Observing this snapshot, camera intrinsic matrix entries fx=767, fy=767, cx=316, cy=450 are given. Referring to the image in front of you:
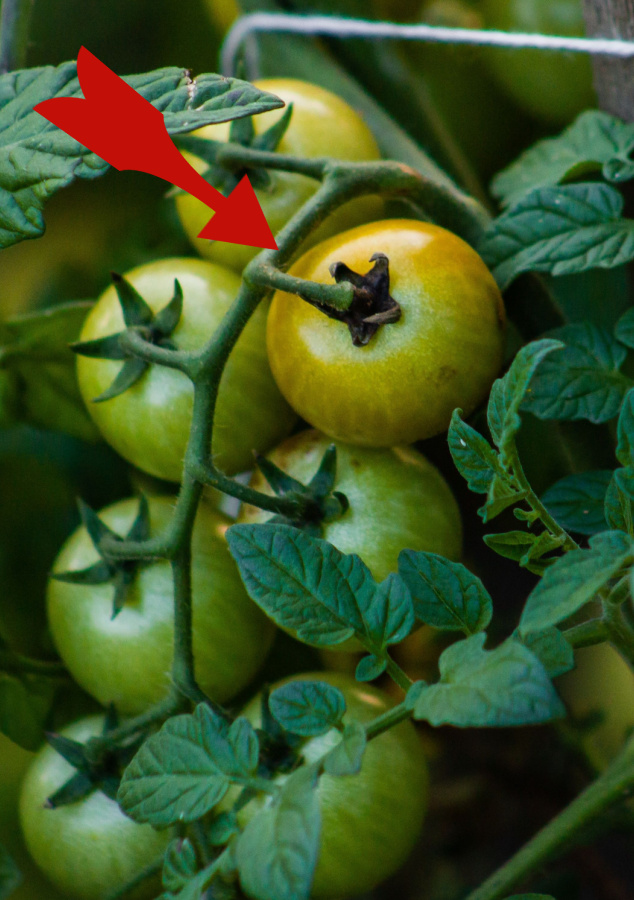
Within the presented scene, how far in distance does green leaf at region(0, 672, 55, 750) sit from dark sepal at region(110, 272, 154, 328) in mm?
218

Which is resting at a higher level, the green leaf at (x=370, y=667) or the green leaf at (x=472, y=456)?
the green leaf at (x=472, y=456)

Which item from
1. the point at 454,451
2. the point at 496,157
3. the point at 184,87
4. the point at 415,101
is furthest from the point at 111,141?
the point at 496,157

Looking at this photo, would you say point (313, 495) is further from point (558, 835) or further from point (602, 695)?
point (602, 695)

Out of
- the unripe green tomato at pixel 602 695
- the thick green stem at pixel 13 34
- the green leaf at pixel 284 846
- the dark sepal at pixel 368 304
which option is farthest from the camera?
the unripe green tomato at pixel 602 695

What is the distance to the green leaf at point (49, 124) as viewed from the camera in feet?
0.94

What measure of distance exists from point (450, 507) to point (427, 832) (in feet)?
1.14

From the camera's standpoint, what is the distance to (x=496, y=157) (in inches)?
28.3

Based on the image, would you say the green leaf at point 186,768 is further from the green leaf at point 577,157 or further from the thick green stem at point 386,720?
the green leaf at point 577,157

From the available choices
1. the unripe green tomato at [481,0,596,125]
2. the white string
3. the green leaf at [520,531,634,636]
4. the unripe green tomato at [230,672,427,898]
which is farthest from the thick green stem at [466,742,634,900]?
the unripe green tomato at [481,0,596,125]

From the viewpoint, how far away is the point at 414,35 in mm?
482

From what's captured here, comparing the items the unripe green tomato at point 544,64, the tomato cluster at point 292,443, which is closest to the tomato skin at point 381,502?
the tomato cluster at point 292,443

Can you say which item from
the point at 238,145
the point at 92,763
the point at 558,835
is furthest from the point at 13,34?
the point at 558,835

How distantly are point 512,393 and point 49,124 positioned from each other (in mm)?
218

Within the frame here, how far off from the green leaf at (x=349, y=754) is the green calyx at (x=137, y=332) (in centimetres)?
22
